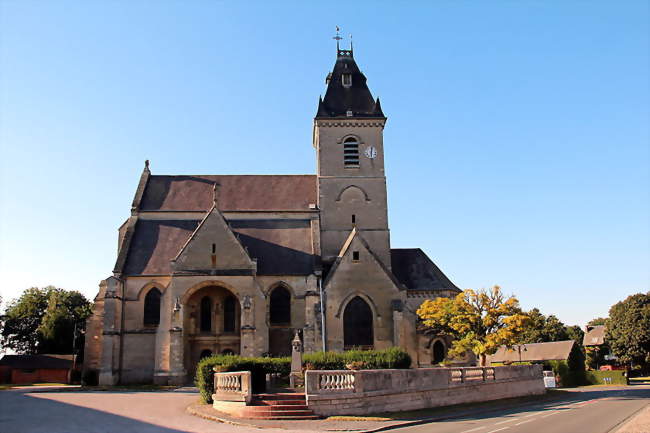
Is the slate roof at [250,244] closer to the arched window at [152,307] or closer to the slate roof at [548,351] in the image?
the arched window at [152,307]

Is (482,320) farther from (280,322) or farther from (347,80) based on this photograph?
(347,80)

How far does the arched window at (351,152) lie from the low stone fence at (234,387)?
76.8 feet

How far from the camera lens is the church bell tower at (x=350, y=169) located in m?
40.7

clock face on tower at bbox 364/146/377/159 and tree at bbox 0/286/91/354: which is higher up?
clock face on tower at bbox 364/146/377/159

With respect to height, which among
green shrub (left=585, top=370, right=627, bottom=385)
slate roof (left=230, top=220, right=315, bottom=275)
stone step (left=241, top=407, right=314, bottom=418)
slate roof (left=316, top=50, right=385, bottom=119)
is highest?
slate roof (left=316, top=50, right=385, bottom=119)

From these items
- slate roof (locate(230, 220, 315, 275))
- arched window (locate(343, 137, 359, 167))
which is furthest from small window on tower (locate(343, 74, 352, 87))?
slate roof (locate(230, 220, 315, 275))

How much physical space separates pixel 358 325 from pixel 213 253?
411 inches

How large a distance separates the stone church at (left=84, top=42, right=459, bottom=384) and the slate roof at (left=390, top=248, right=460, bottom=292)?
0.09 m

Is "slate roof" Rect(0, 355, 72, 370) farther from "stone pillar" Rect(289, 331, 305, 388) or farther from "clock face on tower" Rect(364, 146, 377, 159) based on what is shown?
"stone pillar" Rect(289, 331, 305, 388)

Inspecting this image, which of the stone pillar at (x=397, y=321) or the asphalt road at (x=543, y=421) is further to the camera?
the stone pillar at (x=397, y=321)

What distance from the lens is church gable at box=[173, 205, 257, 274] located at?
1382 inches

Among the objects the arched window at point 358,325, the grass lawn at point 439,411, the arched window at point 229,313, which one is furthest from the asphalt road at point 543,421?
the arched window at point 229,313

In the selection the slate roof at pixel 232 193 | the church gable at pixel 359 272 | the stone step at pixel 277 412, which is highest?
the slate roof at pixel 232 193

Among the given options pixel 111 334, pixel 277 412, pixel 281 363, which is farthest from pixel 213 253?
pixel 277 412
